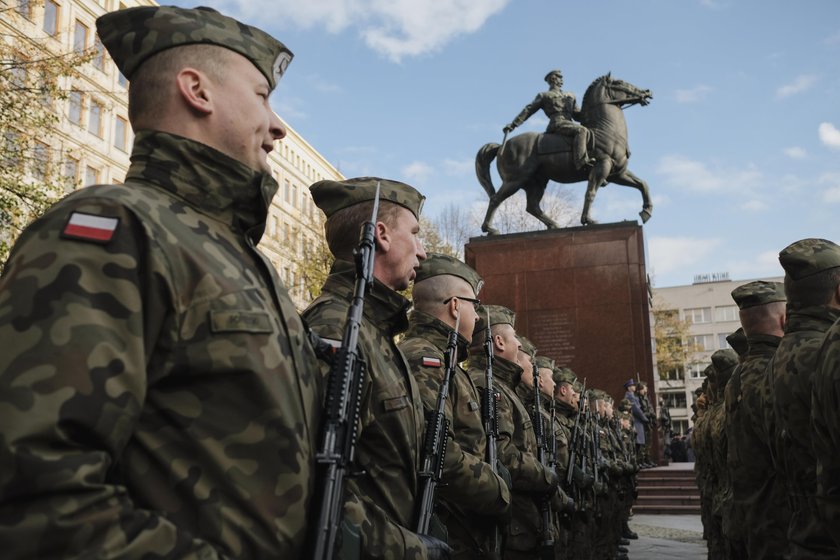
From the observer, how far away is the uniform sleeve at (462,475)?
3.54 metres

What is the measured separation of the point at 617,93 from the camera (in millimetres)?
19797

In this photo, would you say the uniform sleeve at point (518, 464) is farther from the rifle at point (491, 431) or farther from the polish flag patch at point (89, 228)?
the polish flag patch at point (89, 228)

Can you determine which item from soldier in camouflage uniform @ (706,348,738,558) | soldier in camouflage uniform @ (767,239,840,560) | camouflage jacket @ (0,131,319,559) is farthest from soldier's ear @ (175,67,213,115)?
soldier in camouflage uniform @ (706,348,738,558)

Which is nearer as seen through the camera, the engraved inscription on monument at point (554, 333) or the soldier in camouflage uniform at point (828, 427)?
the soldier in camouflage uniform at point (828, 427)

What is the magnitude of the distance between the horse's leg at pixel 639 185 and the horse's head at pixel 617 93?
173cm

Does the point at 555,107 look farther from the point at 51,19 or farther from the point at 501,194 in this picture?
the point at 51,19

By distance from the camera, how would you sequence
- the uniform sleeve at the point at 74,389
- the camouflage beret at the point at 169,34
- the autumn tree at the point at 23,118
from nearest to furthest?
the uniform sleeve at the point at 74,389, the camouflage beret at the point at 169,34, the autumn tree at the point at 23,118

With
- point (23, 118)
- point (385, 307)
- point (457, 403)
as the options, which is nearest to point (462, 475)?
point (457, 403)

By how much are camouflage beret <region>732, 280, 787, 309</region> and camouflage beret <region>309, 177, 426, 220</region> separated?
3.16 metres

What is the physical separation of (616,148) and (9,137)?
13.3 meters

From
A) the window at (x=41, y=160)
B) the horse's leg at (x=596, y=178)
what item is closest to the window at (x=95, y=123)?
the window at (x=41, y=160)

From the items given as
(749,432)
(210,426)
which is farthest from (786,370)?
(210,426)

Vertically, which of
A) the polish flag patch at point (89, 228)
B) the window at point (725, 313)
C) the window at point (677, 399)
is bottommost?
the polish flag patch at point (89, 228)

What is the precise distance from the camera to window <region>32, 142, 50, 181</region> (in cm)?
1302
